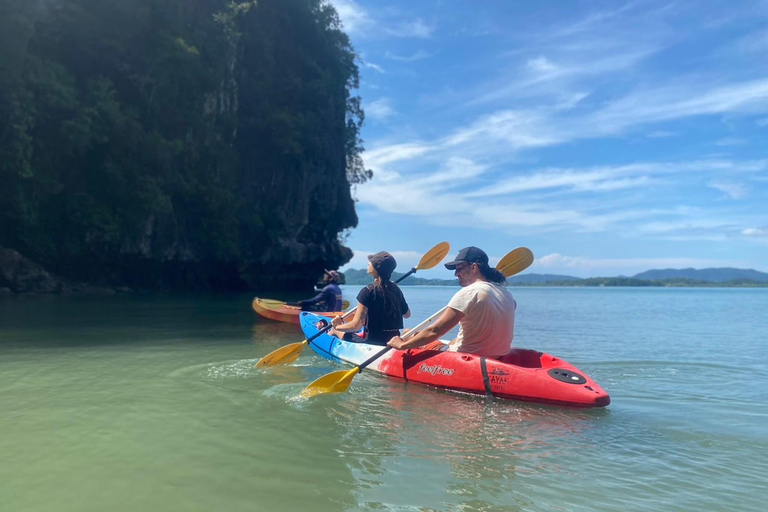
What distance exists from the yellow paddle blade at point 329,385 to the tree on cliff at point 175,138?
68.3 ft

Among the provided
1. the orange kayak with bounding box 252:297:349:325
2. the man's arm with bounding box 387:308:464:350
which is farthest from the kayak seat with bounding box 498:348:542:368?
the orange kayak with bounding box 252:297:349:325

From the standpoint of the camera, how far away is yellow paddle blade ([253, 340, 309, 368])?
23.6 ft

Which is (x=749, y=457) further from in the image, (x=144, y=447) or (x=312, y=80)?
(x=312, y=80)

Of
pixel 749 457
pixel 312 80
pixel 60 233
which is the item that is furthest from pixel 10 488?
pixel 312 80

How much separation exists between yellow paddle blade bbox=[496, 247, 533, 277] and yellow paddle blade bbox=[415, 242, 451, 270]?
206cm

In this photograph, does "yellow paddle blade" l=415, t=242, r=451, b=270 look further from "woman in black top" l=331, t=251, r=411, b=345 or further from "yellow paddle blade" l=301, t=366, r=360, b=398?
"yellow paddle blade" l=301, t=366, r=360, b=398

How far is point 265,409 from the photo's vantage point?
5027 millimetres

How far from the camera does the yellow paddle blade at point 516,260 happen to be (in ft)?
23.6

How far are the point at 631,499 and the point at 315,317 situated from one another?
7.14 meters

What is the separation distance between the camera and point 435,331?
570cm

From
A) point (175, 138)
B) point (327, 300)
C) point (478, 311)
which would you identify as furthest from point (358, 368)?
point (175, 138)

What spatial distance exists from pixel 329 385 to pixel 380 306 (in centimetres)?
161

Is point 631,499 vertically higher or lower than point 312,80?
lower

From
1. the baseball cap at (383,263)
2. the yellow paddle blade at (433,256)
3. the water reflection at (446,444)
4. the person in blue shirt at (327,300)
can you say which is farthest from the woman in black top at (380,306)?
the person in blue shirt at (327,300)
